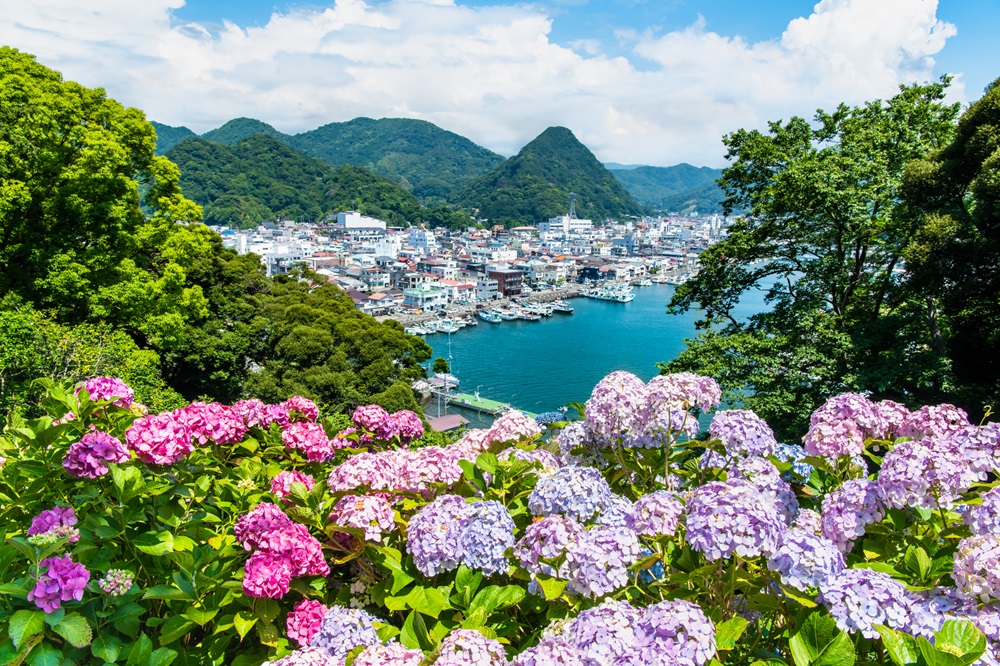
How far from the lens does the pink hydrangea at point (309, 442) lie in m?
2.12

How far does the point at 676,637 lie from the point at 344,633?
2.32 ft

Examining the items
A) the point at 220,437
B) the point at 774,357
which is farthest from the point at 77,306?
the point at 774,357

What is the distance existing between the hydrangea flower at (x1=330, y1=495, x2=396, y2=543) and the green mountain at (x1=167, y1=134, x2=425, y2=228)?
82562mm

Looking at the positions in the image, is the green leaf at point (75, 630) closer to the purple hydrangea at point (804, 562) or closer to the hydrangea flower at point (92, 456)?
the hydrangea flower at point (92, 456)

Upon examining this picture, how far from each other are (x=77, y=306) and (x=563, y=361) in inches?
994

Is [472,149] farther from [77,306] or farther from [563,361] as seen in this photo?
[77,306]

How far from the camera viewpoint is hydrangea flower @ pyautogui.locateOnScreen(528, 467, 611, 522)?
5.01 ft

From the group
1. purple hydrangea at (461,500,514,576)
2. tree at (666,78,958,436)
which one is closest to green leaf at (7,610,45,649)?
purple hydrangea at (461,500,514,576)

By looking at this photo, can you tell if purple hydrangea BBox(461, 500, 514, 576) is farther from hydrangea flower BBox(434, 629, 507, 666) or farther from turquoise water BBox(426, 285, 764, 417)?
turquoise water BBox(426, 285, 764, 417)

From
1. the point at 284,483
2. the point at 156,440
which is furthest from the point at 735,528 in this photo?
the point at 156,440

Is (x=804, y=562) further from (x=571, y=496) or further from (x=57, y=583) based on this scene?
(x=57, y=583)

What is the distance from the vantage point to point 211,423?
1.98 metres

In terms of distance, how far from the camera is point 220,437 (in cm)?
202

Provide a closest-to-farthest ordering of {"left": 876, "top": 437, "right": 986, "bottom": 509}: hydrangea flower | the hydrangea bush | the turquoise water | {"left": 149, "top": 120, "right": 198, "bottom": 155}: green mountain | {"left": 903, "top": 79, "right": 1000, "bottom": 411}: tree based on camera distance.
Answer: the hydrangea bush, {"left": 876, "top": 437, "right": 986, "bottom": 509}: hydrangea flower, {"left": 903, "top": 79, "right": 1000, "bottom": 411}: tree, the turquoise water, {"left": 149, "top": 120, "right": 198, "bottom": 155}: green mountain
